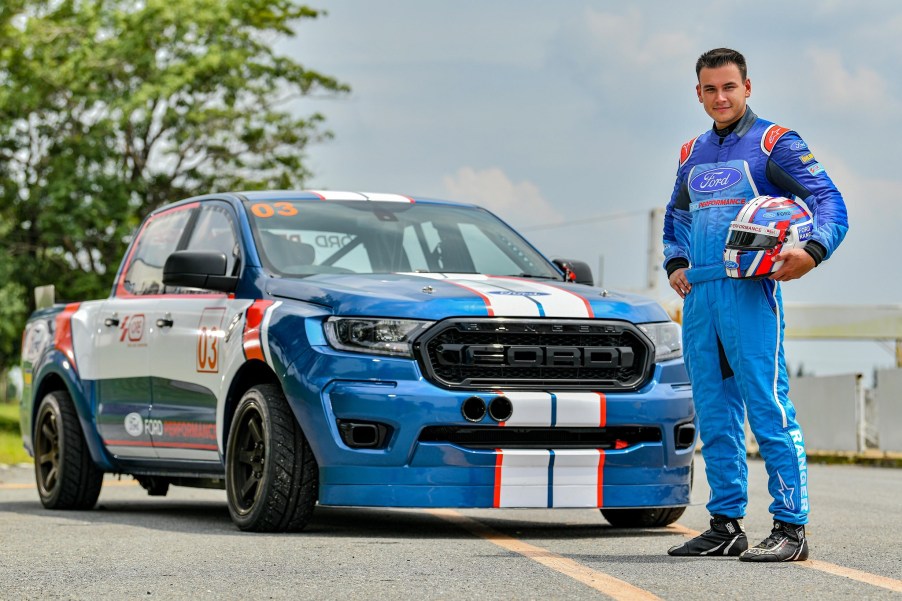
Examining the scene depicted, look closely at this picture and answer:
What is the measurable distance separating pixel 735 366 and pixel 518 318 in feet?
4.04

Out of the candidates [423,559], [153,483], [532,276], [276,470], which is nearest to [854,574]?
[423,559]

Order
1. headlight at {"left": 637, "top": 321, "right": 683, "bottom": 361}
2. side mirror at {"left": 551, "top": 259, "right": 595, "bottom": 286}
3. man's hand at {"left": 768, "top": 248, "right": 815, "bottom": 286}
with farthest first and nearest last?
1. side mirror at {"left": 551, "top": 259, "right": 595, "bottom": 286}
2. headlight at {"left": 637, "top": 321, "right": 683, "bottom": 361}
3. man's hand at {"left": 768, "top": 248, "right": 815, "bottom": 286}

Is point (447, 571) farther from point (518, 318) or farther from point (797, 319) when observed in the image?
point (797, 319)

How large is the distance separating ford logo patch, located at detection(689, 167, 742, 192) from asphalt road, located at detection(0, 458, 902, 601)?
151cm

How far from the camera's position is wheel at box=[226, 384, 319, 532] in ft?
24.7

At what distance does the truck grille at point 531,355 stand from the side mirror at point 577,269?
1.60 metres

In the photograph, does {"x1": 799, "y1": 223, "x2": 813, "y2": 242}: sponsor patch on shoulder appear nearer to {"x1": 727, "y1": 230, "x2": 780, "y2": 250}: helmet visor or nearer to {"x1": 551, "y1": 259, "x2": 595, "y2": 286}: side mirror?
{"x1": 727, "y1": 230, "x2": 780, "y2": 250}: helmet visor

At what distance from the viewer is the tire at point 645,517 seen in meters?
8.30

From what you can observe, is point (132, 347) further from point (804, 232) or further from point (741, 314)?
point (804, 232)

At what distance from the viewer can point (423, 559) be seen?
21.2ft

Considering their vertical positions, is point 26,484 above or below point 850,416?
below

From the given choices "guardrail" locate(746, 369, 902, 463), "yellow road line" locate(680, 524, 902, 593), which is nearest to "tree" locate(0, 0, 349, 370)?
"guardrail" locate(746, 369, 902, 463)

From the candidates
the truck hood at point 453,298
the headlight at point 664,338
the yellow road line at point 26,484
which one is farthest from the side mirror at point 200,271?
the yellow road line at point 26,484

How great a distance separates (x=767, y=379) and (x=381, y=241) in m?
2.89
